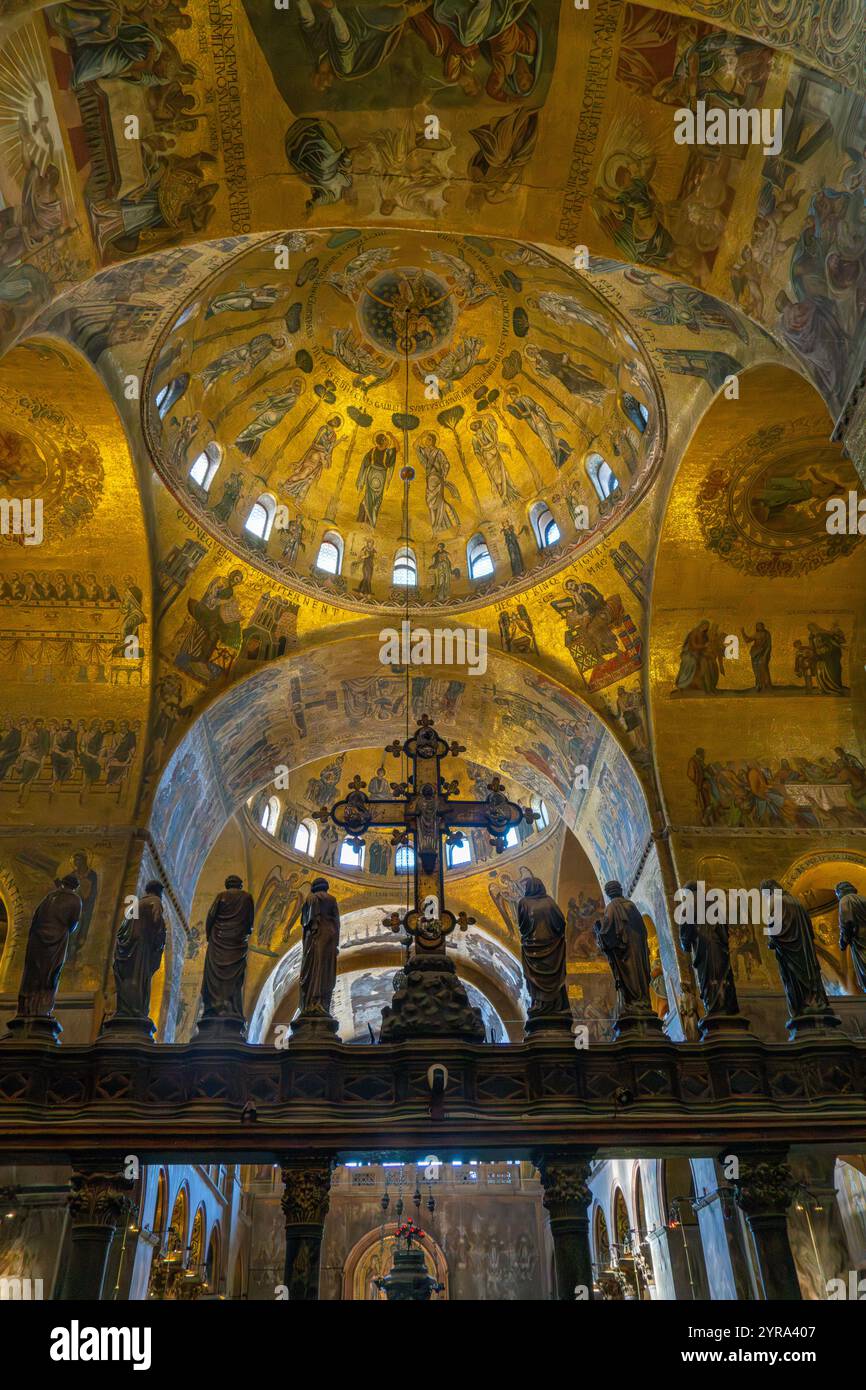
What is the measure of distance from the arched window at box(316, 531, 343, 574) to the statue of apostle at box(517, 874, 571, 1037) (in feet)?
35.9

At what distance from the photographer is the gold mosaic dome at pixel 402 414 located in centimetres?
1612

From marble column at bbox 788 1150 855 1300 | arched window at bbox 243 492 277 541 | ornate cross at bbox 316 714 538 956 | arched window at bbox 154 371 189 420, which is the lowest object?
marble column at bbox 788 1150 855 1300

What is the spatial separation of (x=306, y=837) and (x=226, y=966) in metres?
18.6

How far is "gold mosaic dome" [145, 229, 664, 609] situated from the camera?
52.9 feet

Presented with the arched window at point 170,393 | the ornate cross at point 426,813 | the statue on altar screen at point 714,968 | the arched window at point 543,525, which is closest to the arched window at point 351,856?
the arched window at point 543,525

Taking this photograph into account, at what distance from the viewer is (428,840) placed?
10164mm

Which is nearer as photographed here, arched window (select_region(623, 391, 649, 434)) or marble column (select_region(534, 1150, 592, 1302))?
marble column (select_region(534, 1150, 592, 1302))

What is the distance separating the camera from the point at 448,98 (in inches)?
409

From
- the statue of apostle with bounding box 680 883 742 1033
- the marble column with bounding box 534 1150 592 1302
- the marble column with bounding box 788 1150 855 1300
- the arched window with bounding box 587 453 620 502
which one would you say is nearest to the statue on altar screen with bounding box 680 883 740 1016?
the statue of apostle with bounding box 680 883 742 1033

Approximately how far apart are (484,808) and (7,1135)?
5.28 m

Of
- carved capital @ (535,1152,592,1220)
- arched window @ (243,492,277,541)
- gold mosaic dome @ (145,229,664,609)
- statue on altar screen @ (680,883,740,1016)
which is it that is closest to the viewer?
carved capital @ (535,1152,592,1220)

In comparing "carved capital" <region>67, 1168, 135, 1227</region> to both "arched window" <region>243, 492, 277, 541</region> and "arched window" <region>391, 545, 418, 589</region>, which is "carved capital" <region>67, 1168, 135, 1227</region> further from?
"arched window" <region>391, 545, 418, 589</region>

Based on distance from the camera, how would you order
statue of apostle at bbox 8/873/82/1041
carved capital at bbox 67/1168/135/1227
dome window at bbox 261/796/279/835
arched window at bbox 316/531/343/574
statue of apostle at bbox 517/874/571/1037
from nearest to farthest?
carved capital at bbox 67/1168/135/1227
statue of apostle at bbox 8/873/82/1041
statue of apostle at bbox 517/874/571/1037
arched window at bbox 316/531/343/574
dome window at bbox 261/796/279/835

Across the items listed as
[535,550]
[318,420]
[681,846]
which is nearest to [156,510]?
[318,420]
